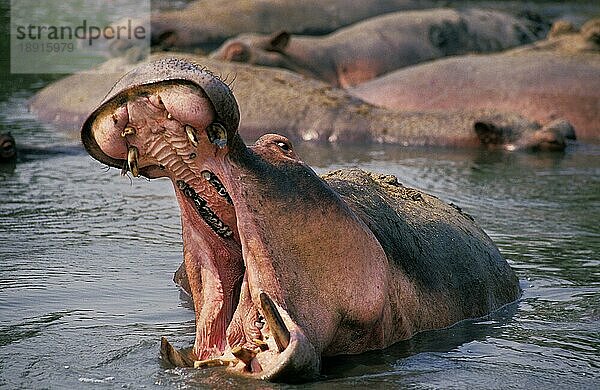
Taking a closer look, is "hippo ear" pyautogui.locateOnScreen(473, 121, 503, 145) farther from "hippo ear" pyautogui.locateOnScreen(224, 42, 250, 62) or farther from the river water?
"hippo ear" pyautogui.locateOnScreen(224, 42, 250, 62)

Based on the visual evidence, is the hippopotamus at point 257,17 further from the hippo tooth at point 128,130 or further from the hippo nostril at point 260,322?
Result: the hippo tooth at point 128,130

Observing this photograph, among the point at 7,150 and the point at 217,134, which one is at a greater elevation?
the point at 217,134

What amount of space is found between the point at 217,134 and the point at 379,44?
34.0ft

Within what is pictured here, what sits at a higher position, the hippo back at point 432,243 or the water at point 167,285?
the hippo back at point 432,243

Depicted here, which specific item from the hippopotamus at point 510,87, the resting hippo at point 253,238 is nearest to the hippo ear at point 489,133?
the hippopotamus at point 510,87

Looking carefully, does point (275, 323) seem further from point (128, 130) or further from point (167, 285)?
point (167, 285)

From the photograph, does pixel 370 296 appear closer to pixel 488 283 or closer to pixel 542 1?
pixel 488 283

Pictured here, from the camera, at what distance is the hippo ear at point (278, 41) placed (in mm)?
12531

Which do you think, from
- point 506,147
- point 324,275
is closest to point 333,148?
point 506,147

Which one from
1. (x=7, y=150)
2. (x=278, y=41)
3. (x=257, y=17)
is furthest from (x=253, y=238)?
(x=257, y=17)

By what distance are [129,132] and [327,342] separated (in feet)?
2.86

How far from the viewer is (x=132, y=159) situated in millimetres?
3475
